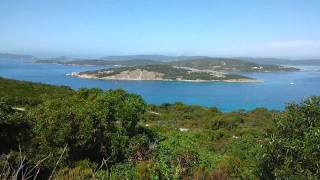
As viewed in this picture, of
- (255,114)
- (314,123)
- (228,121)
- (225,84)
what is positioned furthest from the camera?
(225,84)

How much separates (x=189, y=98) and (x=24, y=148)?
322ft

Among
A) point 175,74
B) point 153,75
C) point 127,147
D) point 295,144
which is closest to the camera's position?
point 295,144

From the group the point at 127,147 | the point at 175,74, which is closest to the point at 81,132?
the point at 127,147

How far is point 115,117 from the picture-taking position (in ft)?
63.7

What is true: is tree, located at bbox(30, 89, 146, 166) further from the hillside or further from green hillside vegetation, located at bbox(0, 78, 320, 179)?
the hillside

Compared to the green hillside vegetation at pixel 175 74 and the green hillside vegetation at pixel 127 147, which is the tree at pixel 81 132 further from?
the green hillside vegetation at pixel 175 74

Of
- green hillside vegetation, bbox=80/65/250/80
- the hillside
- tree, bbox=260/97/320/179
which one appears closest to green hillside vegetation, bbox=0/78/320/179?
tree, bbox=260/97/320/179

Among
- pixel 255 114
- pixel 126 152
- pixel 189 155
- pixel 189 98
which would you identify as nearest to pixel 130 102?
pixel 126 152

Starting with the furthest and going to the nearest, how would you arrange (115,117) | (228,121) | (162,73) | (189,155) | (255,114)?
(162,73) < (255,114) < (228,121) < (115,117) < (189,155)

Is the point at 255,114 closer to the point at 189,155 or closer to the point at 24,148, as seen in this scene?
the point at 189,155

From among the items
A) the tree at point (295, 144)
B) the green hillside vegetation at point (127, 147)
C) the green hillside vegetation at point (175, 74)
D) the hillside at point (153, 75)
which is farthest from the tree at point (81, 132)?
the green hillside vegetation at point (175, 74)

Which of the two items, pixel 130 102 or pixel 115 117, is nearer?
pixel 115 117

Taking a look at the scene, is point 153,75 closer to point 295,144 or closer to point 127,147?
point 127,147

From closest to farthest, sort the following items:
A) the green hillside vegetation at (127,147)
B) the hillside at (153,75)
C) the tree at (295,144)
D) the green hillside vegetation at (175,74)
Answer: the tree at (295,144), the green hillside vegetation at (127,147), the hillside at (153,75), the green hillside vegetation at (175,74)
